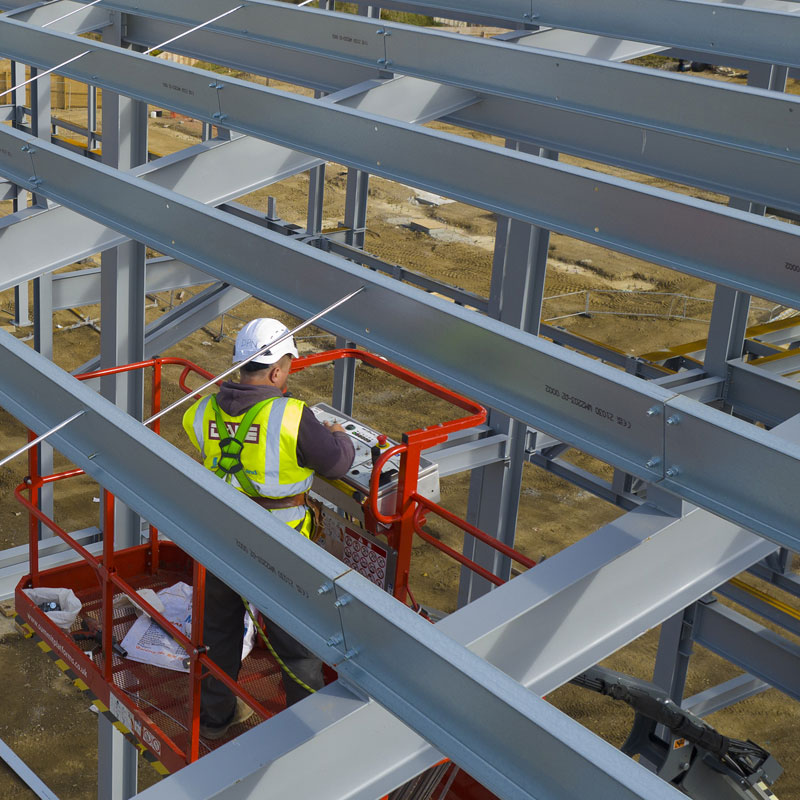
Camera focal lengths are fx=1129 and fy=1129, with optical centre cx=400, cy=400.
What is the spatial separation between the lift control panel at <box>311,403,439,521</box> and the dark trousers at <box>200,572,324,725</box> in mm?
654

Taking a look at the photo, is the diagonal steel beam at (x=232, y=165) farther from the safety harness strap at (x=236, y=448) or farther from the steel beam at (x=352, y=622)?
the steel beam at (x=352, y=622)

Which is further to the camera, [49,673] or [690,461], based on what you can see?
[49,673]

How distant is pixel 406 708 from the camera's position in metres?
2.54

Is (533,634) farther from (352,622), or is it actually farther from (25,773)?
(25,773)

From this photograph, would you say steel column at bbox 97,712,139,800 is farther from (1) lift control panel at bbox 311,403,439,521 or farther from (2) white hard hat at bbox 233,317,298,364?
(2) white hard hat at bbox 233,317,298,364

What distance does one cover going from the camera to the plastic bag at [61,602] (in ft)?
17.9

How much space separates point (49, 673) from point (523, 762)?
310 inches

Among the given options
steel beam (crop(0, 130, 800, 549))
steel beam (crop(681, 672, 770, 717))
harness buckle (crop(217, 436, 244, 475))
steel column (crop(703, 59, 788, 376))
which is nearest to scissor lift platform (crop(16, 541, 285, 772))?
harness buckle (crop(217, 436, 244, 475))

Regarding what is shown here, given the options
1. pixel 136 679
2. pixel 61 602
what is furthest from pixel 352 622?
pixel 61 602

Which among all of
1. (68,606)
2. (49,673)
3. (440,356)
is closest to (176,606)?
(68,606)

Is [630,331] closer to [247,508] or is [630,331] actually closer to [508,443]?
[508,443]

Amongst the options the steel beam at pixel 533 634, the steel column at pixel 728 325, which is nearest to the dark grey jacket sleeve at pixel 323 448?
the steel beam at pixel 533 634

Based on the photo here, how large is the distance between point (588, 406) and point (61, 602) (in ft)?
11.0

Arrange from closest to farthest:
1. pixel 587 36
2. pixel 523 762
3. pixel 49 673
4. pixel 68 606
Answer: pixel 523 762, pixel 68 606, pixel 587 36, pixel 49 673
